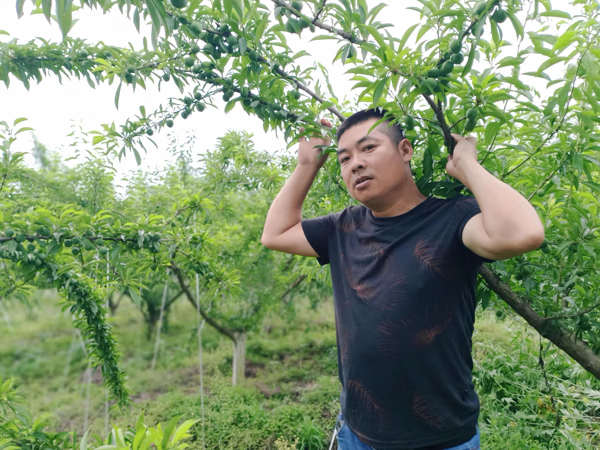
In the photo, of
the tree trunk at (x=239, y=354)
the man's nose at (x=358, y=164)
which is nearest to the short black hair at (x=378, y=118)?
the man's nose at (x=358, y=164)

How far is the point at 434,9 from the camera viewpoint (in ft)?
3.75

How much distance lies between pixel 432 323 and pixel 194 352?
22.5 feet

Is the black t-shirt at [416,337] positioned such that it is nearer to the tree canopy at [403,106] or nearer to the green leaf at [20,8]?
the tree canopy at [403,106]

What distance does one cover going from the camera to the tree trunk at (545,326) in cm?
147

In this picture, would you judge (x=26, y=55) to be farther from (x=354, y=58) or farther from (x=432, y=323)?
(x=432, y=323)

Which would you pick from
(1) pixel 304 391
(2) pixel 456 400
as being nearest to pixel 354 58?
(2) pixel 456 400

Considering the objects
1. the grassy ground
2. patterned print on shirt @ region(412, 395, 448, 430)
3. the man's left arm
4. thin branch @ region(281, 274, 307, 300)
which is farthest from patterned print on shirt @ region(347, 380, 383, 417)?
thin branch @ region(281, 274, 307, 300)

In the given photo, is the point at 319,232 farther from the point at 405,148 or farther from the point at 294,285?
the point at 294,285

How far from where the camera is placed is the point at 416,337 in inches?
45.3

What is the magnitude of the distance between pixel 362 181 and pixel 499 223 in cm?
43

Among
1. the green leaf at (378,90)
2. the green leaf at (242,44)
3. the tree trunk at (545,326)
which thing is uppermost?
the green leaf at (242,44)

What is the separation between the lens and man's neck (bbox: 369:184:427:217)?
133 centimetres

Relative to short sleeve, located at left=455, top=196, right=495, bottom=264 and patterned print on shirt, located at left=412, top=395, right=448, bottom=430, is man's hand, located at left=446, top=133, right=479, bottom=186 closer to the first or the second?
short sleeve, located at left=455, top=196, right=495, bottom=264

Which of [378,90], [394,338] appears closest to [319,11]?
[378,90]
